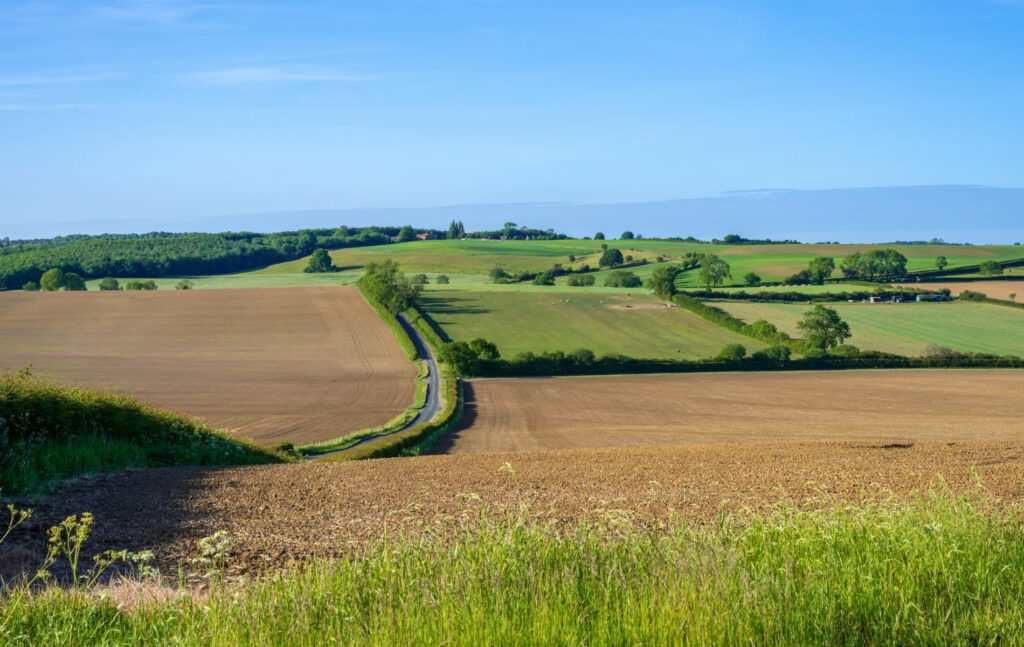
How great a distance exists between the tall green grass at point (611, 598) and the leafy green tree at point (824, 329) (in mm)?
67148

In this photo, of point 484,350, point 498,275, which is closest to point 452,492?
point 484,350

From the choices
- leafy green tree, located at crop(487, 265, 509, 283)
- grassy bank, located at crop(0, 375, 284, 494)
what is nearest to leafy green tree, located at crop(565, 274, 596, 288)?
leafy green tree, located at crop(487, 265, 509, 283)

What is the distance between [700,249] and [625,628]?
16028 centimetres

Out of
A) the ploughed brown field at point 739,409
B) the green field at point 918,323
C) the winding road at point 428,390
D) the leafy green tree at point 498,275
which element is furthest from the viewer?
the leafy green tree at point 498,275

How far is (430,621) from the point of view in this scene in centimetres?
594

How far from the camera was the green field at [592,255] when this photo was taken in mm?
130000

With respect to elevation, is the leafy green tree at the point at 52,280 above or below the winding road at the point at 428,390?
above

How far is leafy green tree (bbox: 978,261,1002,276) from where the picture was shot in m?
117

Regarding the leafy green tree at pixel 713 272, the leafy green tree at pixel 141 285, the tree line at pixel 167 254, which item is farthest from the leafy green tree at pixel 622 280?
the tree line at pixel 167 254

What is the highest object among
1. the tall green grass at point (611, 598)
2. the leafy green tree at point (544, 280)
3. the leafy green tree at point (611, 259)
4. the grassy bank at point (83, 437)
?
the leafy green tree at point (611, 259)

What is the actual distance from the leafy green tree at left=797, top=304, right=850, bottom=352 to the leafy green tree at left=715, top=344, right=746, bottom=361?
6778 millimetres

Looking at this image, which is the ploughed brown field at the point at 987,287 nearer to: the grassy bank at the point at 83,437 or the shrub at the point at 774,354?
the shrub at the point at 774,354

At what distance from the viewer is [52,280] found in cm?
10831

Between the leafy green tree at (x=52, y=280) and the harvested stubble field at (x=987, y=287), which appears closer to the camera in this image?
the harvested stubble field at (x=987, y=287)
